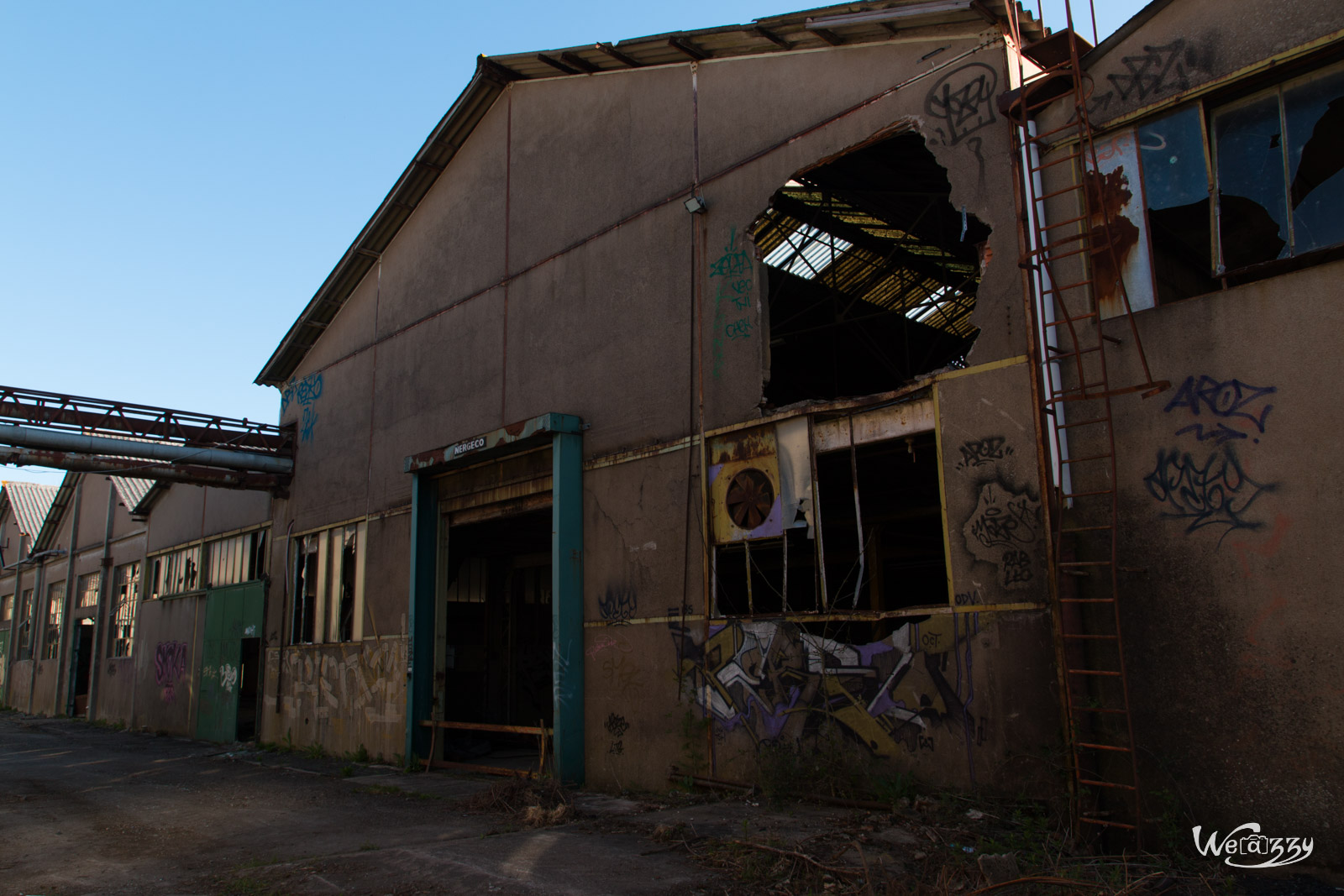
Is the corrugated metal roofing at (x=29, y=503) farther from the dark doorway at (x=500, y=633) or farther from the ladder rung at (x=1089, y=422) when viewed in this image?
the ladder rung at (x=1089, y=422)

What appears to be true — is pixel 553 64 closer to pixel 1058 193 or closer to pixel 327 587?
pixel 1058 193

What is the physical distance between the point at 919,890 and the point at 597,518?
640 centimetres

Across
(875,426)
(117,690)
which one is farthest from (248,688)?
(875,426)

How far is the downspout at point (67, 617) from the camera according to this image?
27.4m

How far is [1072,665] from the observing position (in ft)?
21.9

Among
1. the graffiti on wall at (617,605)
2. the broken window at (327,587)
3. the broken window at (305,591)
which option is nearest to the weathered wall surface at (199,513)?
the broken window at (305,591)

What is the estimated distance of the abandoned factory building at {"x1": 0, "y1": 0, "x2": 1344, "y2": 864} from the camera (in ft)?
20.7

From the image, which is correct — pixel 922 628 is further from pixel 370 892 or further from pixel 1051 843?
pixel 370 892

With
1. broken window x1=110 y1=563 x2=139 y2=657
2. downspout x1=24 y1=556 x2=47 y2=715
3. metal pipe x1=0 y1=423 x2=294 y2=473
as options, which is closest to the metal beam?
metal pipe x1=0 y1=423 x2=294 y2=473

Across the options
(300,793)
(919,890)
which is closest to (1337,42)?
(919,890)

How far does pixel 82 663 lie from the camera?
1095 inches

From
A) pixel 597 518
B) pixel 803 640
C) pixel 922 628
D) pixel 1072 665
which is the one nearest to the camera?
pixel 1072 665

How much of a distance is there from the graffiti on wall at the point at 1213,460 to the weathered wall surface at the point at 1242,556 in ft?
0.03

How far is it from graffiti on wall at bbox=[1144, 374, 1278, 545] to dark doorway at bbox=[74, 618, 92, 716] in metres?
29.8
